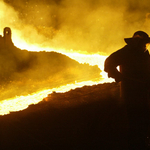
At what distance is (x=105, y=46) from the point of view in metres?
29.5

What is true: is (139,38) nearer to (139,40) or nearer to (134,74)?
(139,40)

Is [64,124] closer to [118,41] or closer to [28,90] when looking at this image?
[28,90]

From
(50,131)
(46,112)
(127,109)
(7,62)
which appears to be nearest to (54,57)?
(7,62)

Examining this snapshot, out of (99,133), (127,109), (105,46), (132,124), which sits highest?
(105,46)

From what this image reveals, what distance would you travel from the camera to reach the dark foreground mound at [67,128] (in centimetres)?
390

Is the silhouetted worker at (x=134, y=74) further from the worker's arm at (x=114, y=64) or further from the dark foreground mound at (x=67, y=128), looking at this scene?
the dark foreground mound at (x=67, y=128)

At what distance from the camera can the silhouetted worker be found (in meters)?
2.67

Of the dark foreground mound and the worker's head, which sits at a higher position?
the worker's head

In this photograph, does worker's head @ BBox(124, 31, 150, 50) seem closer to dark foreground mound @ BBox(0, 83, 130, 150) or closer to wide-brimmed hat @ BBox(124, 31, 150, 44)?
wide-brimmed hat @ BBox(124, 31, 150, 44)

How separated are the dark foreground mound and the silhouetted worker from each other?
636 millimetres

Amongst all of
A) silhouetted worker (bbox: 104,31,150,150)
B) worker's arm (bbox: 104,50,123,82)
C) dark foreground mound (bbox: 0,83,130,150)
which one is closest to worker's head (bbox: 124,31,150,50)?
silhouetted worker (bbox: 104,31,150,150)

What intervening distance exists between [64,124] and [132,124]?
2353 mm

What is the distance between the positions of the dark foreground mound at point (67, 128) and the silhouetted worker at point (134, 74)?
64cm

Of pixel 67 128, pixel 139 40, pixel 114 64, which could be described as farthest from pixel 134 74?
pixel 67 128
